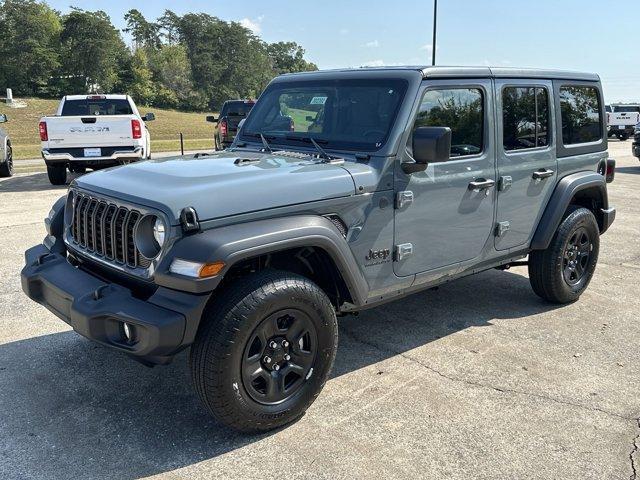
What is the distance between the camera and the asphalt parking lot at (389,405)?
9.60 ft

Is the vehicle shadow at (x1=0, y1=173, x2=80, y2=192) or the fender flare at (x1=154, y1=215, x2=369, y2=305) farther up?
the fender flare at (x1=154, y1=215, x2=369, y2=305)

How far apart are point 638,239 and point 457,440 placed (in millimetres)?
5988

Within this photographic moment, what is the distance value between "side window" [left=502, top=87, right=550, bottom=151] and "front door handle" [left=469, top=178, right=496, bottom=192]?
38 centimetres

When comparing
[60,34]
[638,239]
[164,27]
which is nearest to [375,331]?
[638,239]

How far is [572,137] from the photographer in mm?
5062

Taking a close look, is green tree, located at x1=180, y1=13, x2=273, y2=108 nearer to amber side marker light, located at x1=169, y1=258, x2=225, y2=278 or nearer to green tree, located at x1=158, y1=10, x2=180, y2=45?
green tree, located at x1=158, y1=10, x2=180, y2=45

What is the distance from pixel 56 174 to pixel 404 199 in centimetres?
1044

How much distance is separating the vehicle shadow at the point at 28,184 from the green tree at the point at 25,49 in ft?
174

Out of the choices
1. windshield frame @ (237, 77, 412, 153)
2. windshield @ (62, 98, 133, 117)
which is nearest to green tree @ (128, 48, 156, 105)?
windshield @ (62, 98, 133, 117)

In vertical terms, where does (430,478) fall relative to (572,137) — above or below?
below

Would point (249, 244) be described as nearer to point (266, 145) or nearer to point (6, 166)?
point (266, 145)

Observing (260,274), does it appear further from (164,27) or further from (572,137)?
(164,27)

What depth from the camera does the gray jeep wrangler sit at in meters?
2.87

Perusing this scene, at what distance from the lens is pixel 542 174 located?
4.65m
